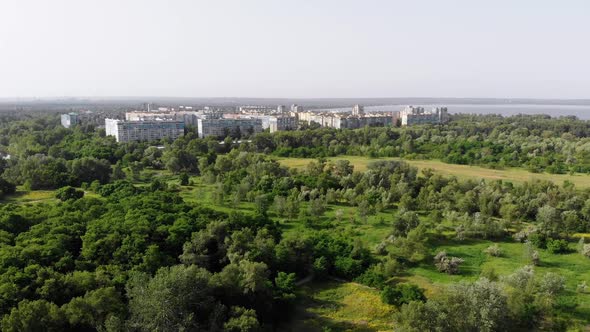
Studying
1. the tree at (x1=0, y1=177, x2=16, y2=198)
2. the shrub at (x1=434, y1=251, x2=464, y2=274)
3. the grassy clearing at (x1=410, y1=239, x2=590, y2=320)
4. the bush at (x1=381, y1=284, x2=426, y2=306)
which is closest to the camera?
the bush at (x1=381, y1=284, x2=426, y2=306)

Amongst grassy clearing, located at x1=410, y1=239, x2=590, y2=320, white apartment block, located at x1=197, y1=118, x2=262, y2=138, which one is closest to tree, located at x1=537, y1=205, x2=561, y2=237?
grassy clearing, located at x1=410, y1=239, x2=590, y2=320

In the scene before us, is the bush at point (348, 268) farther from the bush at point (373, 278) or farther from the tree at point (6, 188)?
the tree at point (6, 188)

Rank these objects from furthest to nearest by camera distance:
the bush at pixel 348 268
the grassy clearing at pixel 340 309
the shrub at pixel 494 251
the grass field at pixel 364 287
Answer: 1. the shrub at pixel 494 251
2. the bush at pixel 348 268
3. the grass field at pixel 364 287
4. the grassy clearing at pixel 340 309

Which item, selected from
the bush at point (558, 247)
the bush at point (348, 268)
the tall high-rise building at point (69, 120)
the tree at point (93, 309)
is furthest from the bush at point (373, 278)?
the tall high-rise building at point (69, 120)

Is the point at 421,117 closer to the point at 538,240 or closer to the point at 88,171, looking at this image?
the point at 538,240

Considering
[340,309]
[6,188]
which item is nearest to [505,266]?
[340,309]

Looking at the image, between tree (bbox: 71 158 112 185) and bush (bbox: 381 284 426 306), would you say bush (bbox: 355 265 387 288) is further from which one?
tree (bbox: 71 158 112 185)

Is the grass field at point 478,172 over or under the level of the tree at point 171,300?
under
